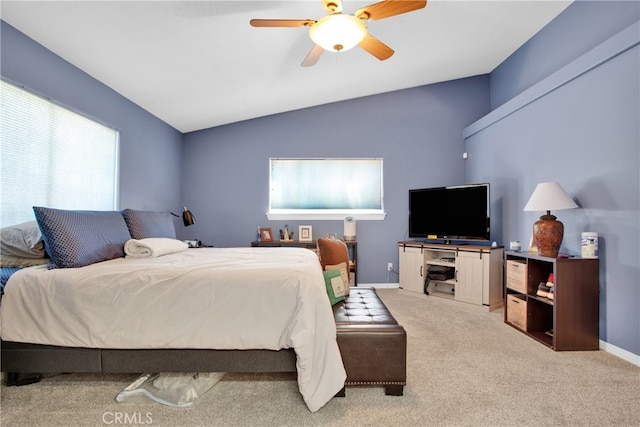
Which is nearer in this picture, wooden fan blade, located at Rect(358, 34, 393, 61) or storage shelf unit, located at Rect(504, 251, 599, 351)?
wooden fan blade, located at Rect(358, 34, 393, 61)

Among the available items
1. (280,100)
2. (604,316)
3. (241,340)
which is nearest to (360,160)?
(280,100)

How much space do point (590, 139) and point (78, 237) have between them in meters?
4.04

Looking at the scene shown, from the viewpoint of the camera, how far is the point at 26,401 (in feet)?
5.49

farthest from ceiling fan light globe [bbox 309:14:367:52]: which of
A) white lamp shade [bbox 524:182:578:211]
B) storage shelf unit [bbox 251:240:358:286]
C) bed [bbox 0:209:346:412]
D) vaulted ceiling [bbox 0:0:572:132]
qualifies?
storage shelf unit [bbox 251:240:358:286]

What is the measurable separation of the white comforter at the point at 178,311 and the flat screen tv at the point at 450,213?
9.54 feet

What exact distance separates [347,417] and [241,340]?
2.22 ft

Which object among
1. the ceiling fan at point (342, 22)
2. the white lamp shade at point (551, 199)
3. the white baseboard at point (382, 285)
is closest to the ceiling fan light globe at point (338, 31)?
the ceiling fan at point (342, 22)

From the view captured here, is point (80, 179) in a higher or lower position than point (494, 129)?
lower

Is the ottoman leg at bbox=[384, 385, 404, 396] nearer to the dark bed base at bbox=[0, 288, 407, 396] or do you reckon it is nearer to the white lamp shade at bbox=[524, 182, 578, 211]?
the dark bed base at bbox=[0, 288, 407, 396]

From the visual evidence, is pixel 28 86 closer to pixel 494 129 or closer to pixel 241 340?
pixel 241 340

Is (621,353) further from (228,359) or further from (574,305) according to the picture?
(228,359)

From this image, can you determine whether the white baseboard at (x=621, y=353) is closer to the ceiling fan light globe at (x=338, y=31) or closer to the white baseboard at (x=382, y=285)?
the white baseboard at (x=382, y=285)

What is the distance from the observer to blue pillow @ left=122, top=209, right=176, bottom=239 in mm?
2641
